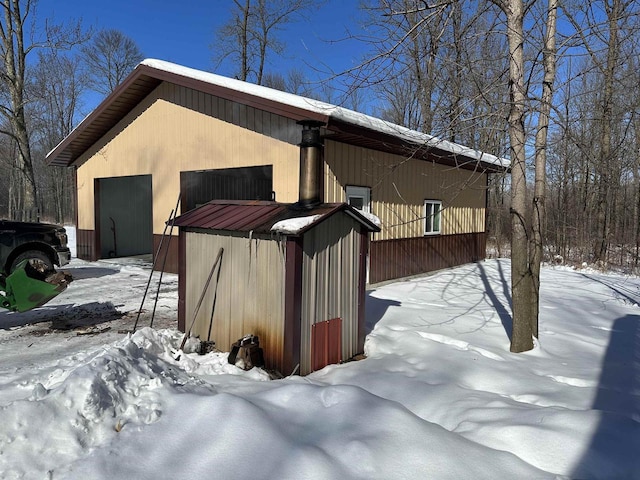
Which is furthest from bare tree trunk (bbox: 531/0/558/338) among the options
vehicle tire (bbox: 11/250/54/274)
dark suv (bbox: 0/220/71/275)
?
vehicle tire (bbox: 11/250/54/274)

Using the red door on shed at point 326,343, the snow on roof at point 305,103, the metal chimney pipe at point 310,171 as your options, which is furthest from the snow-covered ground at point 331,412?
the snow on roof at point 305,103

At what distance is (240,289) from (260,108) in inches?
169

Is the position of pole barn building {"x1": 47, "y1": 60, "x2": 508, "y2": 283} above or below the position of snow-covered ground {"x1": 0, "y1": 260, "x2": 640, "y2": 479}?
above

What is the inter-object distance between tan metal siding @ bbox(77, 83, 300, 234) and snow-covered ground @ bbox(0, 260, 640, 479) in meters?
4.34

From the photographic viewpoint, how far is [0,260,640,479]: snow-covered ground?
2.39 metres

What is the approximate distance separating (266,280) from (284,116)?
4.15 metres

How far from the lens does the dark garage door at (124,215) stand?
12.8 metres

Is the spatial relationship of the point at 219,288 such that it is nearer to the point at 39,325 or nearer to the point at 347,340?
the point at 347,340

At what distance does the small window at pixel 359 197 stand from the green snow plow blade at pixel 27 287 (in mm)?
5239

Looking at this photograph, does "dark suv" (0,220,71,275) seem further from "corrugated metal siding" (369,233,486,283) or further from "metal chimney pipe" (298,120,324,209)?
"corrugated metal siding" (369,233,486,283)

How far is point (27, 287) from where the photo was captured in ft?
18.3

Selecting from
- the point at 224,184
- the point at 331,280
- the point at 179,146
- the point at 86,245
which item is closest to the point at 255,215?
the point at 331,280

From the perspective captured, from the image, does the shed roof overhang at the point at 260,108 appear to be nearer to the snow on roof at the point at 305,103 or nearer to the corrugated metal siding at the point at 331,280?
the snow on roof at the point at 305,103

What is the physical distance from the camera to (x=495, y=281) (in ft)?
34.6
